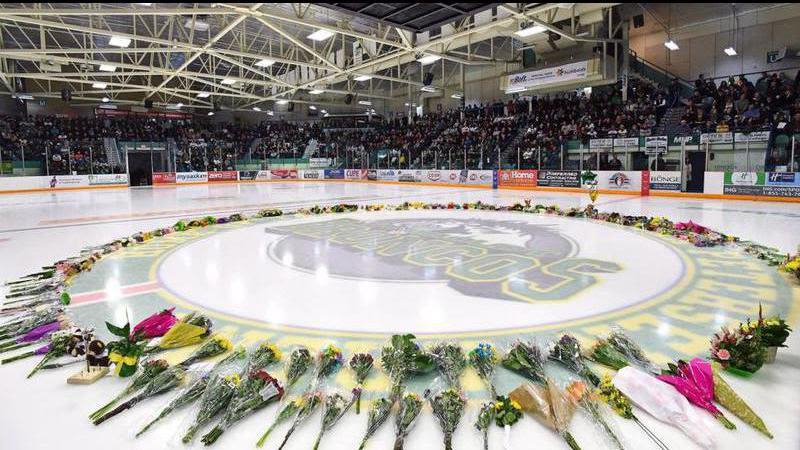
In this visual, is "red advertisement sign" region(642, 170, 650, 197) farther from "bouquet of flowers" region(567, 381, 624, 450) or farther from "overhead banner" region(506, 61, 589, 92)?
"bouquet of flowers" region(567, 381, 624, 450)

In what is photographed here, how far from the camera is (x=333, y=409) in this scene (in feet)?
10.7

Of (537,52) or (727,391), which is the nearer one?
(727,391)

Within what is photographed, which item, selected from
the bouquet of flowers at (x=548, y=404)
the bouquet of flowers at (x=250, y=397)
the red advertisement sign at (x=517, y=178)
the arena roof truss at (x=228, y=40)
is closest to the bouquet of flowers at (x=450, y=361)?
the bouquet of flowers at (x=548, y=404)

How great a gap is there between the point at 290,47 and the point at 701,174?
23.2 m

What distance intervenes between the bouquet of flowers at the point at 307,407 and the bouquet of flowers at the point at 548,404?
139 cm

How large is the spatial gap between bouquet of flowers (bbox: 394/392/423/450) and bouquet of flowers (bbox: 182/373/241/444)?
1.26 metres

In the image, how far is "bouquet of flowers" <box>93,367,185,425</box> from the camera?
132 inches

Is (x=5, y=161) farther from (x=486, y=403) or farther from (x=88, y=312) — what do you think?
(x=486, y=403)

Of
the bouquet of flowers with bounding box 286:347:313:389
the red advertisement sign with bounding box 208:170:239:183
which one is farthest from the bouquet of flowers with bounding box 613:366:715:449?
the red advertisement sign with bounding box 208:170:239:183

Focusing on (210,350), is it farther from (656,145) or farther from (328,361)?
(656,145)

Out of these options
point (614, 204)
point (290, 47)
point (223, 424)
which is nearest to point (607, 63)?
point (614, 204)

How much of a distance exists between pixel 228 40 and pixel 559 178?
66.7 ft

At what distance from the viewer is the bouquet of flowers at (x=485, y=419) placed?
3.01 metres

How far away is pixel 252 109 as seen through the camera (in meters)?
48.4
